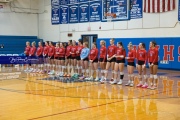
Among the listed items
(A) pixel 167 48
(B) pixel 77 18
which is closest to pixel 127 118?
(A) pixel 167 48

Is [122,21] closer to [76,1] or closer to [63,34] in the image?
[76,1]

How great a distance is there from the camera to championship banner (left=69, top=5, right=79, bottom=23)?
2281cm

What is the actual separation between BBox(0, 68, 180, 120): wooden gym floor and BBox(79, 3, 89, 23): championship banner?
1177cm

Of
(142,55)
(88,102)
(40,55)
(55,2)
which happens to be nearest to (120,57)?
(142,55)

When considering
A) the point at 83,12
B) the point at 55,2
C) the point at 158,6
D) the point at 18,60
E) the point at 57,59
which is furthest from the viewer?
the point at 55,2

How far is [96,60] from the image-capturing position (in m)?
12.4

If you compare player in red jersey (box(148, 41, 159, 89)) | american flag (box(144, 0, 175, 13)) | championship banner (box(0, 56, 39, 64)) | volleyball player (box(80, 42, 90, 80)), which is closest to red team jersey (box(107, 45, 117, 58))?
volleyball player (box(80, 42, 90, 80))

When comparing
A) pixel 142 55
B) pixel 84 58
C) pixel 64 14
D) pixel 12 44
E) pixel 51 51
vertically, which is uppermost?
pixel 64 14

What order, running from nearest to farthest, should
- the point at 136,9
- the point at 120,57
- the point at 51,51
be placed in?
the point at 120,57, the point at 51,51, the point at 136,9

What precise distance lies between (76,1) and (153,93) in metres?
15.0

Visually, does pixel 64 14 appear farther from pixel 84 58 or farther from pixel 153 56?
pixel 153 56

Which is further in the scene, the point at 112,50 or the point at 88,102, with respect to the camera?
the point at 112,50

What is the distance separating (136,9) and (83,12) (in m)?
5.14

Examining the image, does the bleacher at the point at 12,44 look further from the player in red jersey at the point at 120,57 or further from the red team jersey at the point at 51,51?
the player in red jersey at the point at 120,57
